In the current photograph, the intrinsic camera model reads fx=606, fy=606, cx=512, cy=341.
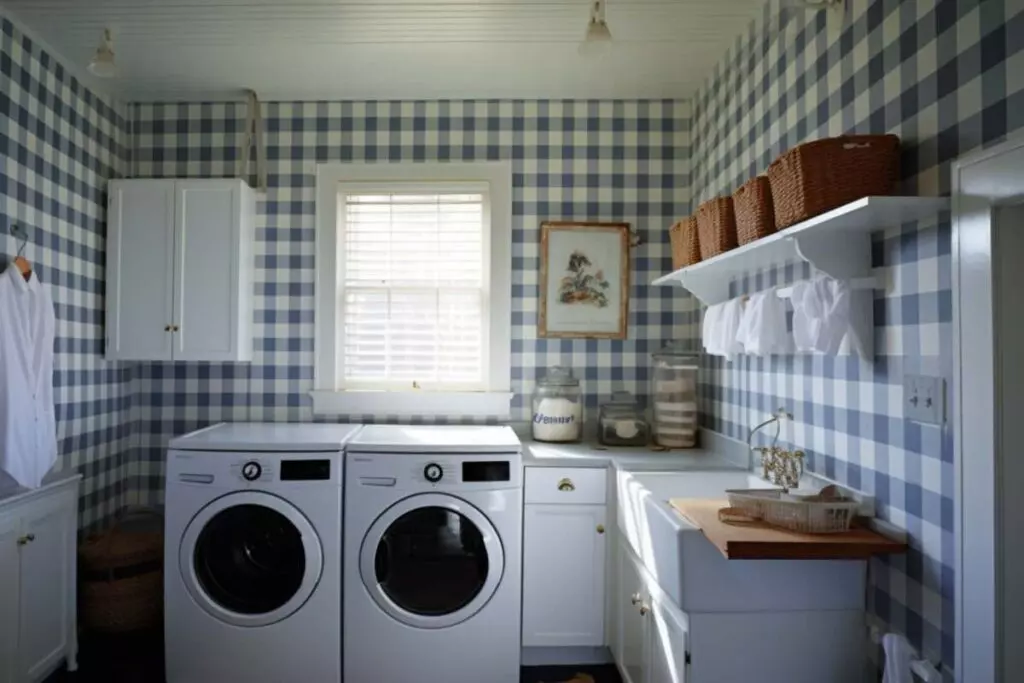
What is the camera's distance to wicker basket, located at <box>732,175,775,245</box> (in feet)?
5.69

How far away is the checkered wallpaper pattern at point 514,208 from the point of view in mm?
3010

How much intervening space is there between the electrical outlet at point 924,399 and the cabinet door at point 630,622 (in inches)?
39.6

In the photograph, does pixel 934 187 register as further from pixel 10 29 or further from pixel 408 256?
pixel 10 29

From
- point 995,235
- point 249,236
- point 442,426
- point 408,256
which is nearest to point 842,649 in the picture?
point 995,235

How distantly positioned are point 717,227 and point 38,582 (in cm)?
274

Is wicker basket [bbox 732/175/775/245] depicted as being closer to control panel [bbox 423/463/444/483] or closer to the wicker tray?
the wicker tray

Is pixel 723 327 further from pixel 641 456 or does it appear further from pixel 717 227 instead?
pixel 641 456

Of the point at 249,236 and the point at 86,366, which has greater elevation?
the point at 249,236

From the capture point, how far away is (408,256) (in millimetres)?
3025

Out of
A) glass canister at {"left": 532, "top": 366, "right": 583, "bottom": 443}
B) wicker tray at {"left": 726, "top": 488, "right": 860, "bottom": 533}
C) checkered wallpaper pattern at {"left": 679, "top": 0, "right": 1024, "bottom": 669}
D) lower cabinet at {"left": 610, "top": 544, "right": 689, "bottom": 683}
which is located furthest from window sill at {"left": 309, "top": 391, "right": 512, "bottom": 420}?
wicker tray at {"left": 726, "top": 488, "right": 860, "bottom": 533}

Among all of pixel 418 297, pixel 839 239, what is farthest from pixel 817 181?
pixel 418 297

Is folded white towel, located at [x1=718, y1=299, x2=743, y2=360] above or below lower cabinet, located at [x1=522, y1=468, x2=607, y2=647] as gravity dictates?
above

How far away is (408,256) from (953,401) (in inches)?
91.9

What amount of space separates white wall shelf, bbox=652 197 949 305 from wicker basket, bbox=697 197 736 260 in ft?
A: 0.19
